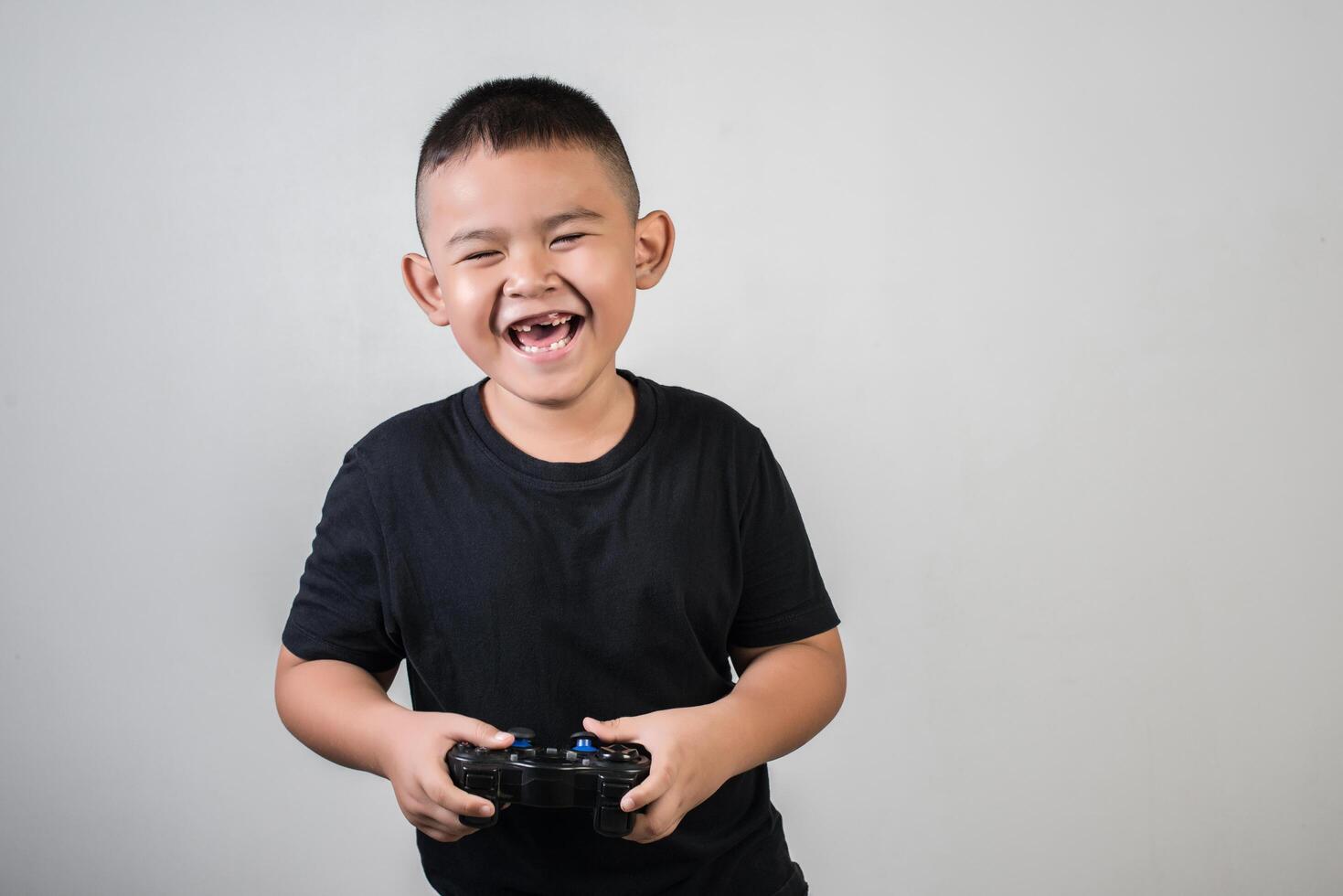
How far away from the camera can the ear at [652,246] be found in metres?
0.88

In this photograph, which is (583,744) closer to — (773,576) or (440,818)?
(440,818)

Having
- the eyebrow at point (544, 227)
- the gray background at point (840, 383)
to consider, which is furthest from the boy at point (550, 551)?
the gray background at point (840, 383)

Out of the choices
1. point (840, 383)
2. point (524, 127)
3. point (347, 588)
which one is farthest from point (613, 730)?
point (840, 383)

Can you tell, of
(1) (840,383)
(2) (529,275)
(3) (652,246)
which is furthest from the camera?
(1) (840,383)

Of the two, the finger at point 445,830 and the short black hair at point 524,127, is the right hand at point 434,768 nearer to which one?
the finger at point 445,830

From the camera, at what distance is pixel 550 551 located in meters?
0.85

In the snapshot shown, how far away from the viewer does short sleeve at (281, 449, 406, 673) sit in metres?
0.87

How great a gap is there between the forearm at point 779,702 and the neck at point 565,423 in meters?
0.19

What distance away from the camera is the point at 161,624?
124cm

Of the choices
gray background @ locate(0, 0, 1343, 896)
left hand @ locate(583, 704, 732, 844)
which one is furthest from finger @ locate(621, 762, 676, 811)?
gray background @ locate(0, 0, 1343, 896)

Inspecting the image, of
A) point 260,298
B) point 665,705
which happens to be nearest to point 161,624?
point 260,298

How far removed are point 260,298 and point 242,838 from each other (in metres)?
0.55

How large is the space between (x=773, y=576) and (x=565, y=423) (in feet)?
0.63

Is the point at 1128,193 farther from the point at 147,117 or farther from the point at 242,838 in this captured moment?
the point at 242,838
